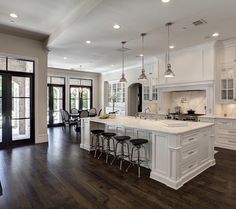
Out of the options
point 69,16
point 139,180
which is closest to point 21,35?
point 69,16

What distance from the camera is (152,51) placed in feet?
21.0

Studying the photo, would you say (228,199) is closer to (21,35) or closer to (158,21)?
(158,21)

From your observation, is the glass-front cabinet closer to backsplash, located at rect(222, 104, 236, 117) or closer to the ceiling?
backsplash, located at rect(222, 104, 236, 117)

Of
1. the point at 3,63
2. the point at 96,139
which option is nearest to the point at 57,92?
the point at 3,63

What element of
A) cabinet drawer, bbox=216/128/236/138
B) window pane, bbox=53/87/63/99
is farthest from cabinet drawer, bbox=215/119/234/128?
window pane, bbox=53/87/63/99

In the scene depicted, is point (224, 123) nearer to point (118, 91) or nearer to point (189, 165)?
point (189, 165)

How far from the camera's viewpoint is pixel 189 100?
21.9 ft

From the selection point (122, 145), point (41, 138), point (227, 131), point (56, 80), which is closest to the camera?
point (122, 145)

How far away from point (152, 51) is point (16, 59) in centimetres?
461

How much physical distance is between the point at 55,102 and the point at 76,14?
6.86 metres

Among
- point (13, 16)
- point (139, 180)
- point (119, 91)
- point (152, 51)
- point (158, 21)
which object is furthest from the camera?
point (119, 91)

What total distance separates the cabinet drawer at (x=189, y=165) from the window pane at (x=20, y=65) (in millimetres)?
5445

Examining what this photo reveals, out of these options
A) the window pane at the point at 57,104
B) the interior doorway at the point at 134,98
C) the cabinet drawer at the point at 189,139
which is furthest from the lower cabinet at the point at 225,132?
the window pane at the point at 57,104

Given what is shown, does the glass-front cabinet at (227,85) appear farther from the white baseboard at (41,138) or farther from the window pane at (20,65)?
the window pane at (20,65)
